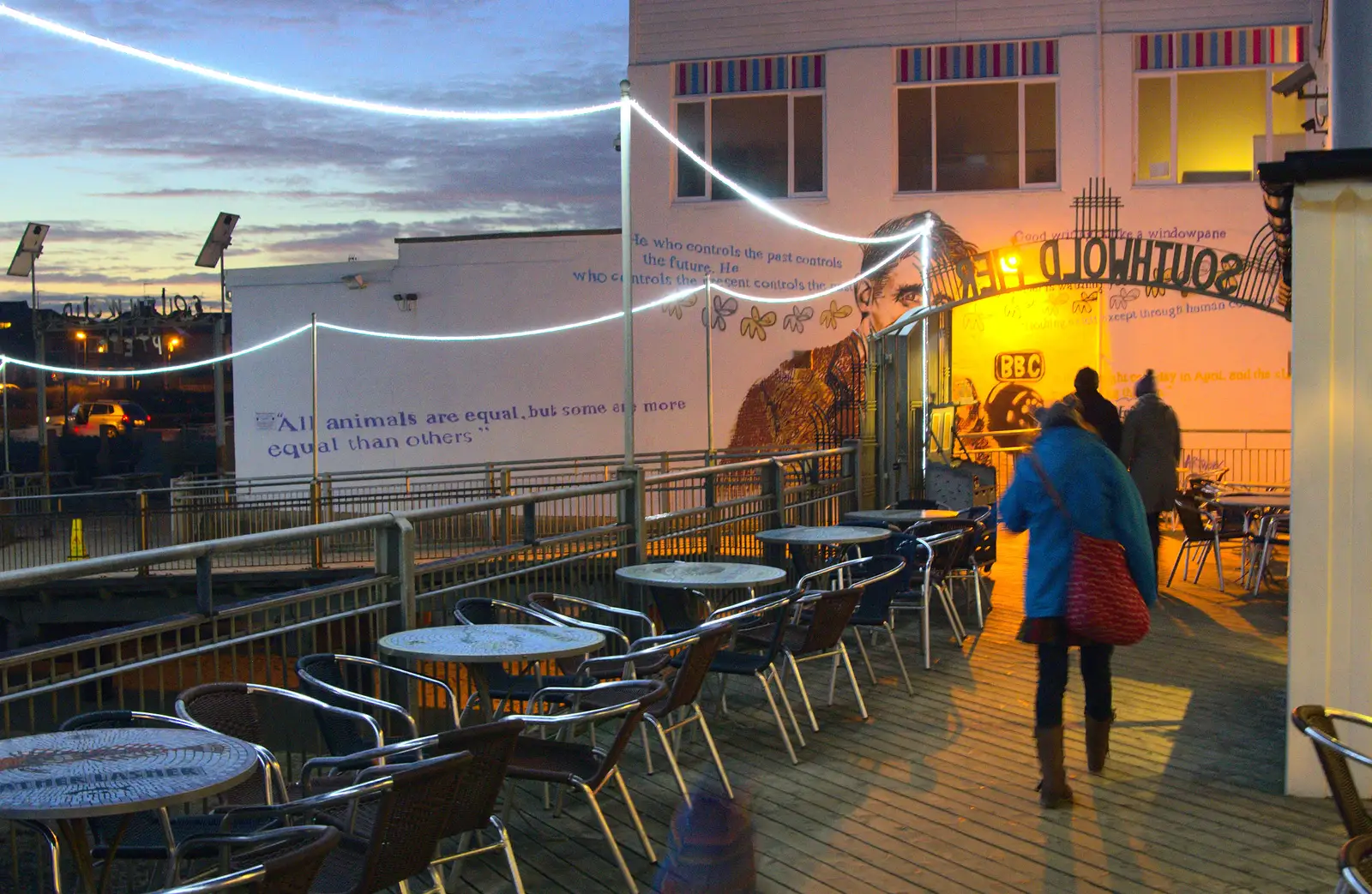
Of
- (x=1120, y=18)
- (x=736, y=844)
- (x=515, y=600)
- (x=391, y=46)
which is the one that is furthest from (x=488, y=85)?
(x=1120, y=18)

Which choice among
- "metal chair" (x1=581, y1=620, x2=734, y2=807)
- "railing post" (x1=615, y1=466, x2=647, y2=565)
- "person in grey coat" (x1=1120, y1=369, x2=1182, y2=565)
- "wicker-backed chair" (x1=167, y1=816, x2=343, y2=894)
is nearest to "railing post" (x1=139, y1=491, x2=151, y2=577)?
"railing post" (x1=615, y1=466, x2=647, y2=565)

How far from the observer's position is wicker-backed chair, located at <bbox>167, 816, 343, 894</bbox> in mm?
2631

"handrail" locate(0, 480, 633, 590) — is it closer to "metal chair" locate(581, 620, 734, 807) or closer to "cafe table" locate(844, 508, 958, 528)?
"metal chair" locate(581, 620, 734, 807)

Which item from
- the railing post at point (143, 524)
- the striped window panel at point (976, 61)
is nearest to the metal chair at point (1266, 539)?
the striped window panel at point (976, 61)

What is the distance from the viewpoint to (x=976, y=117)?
21031mm

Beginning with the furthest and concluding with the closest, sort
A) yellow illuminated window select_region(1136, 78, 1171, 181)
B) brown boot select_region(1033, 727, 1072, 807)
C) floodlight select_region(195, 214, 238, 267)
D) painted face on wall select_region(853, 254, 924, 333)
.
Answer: floodlight select_region(195, 214, 238, 267) → painted face on wall select_region(853, 254, 924, 333) → yellow illuminated window select_region(1136, 78, 1171, 181) → brown boot select_region(1033, 727, 1072, 807)

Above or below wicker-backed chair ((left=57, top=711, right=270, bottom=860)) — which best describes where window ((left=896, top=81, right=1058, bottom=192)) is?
above

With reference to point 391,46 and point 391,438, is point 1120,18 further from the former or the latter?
point 391,46

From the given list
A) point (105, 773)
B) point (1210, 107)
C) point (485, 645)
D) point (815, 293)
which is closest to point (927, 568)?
point (485, 645)

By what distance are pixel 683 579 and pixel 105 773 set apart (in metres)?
4.01

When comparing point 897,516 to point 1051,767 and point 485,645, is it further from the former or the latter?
point 485,645

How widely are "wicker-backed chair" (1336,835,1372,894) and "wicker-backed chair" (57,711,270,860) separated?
2725mm

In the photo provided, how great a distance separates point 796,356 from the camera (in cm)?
2122

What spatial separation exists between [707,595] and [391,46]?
4.14 m
